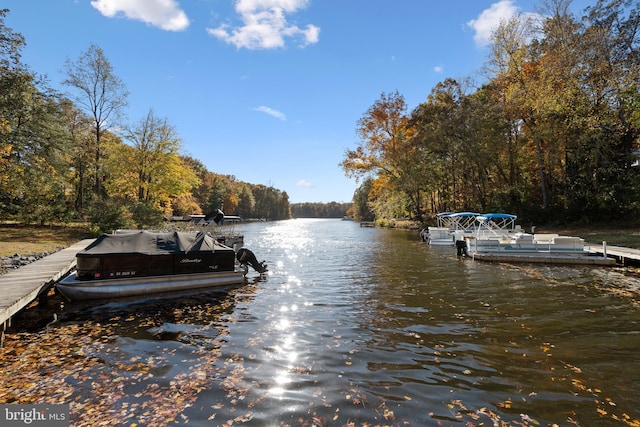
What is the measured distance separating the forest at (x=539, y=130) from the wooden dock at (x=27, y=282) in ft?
81.6

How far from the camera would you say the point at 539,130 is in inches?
1173

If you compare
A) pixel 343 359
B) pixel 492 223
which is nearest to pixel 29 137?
pixel 343 359

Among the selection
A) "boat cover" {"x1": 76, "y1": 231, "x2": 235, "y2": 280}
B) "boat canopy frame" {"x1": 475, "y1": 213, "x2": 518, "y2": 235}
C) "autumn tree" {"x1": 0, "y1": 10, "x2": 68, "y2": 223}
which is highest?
"autumn tree" {"x1": 0, "y1": 10, "x2": 68, "y2": 223}

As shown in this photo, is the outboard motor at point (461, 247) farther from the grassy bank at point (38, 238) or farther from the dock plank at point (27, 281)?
the grassy bank at point (38, 238)

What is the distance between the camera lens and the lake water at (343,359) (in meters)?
4.97

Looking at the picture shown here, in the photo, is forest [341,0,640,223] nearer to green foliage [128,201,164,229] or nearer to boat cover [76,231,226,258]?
boat cover [76,231,226,258]

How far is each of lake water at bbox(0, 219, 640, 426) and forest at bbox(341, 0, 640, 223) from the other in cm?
1402

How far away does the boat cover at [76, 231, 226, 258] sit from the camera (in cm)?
1169

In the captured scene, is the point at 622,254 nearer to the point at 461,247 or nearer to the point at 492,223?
the point at 461,247

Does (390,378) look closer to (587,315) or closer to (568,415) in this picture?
(568,415)

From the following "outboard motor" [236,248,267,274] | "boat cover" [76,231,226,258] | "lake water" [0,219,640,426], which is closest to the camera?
"lake water" [0,219,640,426]

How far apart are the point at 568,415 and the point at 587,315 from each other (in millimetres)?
6043

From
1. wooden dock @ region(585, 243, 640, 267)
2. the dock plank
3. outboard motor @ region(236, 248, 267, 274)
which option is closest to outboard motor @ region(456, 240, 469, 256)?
wooden dock @ region(585, 243, 640, 267)

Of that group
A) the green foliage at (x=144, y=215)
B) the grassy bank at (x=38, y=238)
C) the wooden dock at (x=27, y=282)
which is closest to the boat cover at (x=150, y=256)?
the wooden dock at (x=27, y=282)
